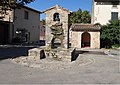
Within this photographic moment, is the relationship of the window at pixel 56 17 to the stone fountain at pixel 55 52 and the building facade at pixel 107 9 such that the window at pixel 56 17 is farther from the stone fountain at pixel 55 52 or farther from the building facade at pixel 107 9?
the building facade at pixel 107 9

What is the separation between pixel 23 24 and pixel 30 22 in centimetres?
318

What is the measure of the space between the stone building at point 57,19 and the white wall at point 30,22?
19.9 m

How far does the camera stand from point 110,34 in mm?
30594

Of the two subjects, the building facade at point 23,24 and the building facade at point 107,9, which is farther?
the building facade at point 23,24

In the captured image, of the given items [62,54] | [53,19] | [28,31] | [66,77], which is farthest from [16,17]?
[66,77]

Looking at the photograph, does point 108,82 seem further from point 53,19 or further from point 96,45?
point 96,45

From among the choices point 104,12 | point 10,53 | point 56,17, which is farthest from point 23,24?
point 56,17

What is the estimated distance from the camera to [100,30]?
103 feet

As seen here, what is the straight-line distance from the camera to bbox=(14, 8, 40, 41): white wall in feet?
126

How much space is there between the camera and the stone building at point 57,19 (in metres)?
18.4

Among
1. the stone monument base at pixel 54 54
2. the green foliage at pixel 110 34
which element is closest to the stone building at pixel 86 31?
the green foliage at pixel 110 34

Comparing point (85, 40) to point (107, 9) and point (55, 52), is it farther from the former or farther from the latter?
point (55, 52)

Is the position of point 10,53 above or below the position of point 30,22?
below

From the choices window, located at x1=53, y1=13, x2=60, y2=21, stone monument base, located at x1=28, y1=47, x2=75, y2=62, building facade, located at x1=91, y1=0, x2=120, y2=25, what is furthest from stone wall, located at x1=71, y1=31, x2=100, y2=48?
stone monument base, located at x1=28, y1=47, x2=75, y2=62
